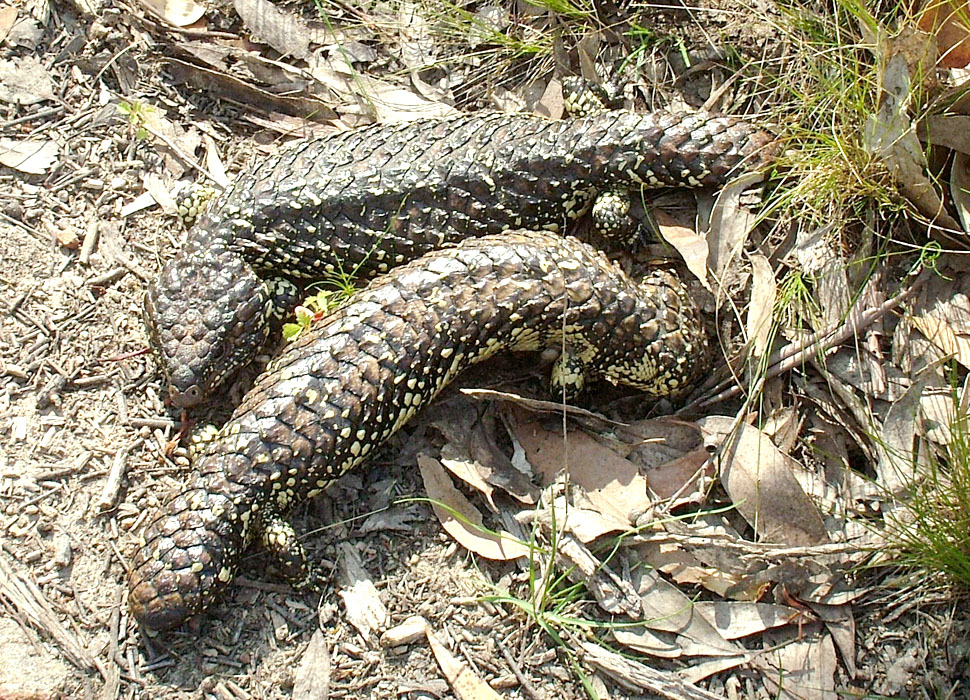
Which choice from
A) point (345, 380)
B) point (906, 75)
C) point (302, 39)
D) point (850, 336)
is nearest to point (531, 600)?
point (345, 380)

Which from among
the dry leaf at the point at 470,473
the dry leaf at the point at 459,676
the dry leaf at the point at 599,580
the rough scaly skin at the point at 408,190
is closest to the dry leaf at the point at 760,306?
the rough scaly skin at the point at 408,190

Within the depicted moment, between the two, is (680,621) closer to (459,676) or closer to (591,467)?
(591,467)

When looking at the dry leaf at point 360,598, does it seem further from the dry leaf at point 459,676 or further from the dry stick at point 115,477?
the dry stick at point 115,477

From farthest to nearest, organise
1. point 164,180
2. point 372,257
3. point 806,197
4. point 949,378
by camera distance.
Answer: point 164,180, point 372,257, point 806,197, point 949,378

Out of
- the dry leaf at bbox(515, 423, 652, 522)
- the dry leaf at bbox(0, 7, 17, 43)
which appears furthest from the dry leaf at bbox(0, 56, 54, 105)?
the dry leaf at bbox(515, 423, 652, 522)

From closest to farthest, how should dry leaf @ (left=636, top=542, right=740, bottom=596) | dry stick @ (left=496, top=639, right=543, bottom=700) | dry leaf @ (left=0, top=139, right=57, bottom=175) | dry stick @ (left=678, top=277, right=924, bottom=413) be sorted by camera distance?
dry stick @ (left=496, top=639, right=543, bottom=700)
dry leaf @ (left=636, top=542, right=740, bottom=596)
dry stick @ (left=678, top=277, right=924, bottom=413)
dry leaf @ (left=0, top=139, right=57, bottom=175)

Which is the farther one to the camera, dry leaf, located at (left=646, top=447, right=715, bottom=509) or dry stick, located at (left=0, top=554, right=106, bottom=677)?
dry leaf, located at (left=646, top=447, right=715, bottom=509)

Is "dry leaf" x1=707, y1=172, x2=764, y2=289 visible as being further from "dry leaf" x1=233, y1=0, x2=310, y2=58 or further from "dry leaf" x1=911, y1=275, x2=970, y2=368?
"dry leaf" x1=233, y1=0, x2=310, y2=58

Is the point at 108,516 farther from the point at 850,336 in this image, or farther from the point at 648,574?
the point at 850,336
